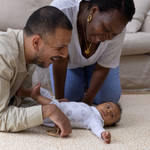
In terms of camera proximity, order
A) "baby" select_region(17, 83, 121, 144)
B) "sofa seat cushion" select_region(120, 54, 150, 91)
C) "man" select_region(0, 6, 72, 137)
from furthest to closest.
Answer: "sofa seat cushion" select_region(120, 54, 150, 91) < "baby" select_region(17, 83, 121, 144) < "man" select_region(0, 6, 72, 137)

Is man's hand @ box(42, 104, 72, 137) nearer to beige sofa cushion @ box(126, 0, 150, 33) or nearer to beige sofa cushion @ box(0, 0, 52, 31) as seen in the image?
beige sofa cushion @ box(0, 0, 52, 31)

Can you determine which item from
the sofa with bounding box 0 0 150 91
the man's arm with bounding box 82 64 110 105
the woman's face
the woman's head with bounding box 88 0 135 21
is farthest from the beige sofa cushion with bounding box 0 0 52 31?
the woman's head with bounding box 88 0 135 21

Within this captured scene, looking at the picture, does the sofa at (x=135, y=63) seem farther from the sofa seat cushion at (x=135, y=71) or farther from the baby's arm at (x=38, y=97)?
the baby's arm at (x=38, y=97)

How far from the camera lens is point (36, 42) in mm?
955

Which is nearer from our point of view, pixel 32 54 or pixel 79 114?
pixel 32 54

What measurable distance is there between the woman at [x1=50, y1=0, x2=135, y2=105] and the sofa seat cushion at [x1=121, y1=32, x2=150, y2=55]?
43cm

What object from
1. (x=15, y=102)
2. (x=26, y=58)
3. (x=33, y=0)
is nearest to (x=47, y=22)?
(x=26, y=58)

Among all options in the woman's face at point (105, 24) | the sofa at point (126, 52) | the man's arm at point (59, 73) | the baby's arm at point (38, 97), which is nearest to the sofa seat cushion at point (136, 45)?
the sofa at point (126, 52)

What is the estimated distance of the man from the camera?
35.1 inches

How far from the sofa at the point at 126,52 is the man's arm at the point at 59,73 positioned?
1.82 feet

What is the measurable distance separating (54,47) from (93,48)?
0.46m

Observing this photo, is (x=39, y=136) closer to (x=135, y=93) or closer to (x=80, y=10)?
(x=80, y=10)

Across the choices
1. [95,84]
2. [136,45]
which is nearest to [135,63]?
[136,45]

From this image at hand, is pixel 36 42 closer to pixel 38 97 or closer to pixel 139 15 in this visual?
pixel 38 97
